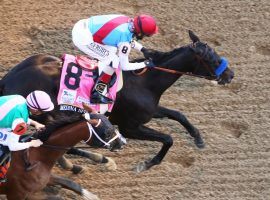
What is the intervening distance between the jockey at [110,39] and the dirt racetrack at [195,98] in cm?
106

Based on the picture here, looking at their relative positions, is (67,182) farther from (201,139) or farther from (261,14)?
(261,14)

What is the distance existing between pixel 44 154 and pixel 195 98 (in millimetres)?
2626

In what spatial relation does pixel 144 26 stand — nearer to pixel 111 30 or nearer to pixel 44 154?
pixel 111 30

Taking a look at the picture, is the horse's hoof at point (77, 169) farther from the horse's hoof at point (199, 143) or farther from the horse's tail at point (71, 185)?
the horse's hoof at point (199, 143)

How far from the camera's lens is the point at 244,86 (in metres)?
7.49

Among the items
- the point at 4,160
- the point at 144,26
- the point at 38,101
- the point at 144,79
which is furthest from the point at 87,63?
the point at 4,160

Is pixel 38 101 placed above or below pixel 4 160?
above

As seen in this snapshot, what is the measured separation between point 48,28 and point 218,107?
100 inches

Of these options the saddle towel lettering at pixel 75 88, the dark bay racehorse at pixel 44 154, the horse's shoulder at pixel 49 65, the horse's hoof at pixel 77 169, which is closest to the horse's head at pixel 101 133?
the dark bay racehorse at pixel 44 154

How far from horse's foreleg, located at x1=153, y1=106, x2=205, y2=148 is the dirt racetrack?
13 centimetres

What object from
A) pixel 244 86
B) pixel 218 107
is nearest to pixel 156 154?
pixel 218 107

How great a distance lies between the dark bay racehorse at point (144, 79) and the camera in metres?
5.96

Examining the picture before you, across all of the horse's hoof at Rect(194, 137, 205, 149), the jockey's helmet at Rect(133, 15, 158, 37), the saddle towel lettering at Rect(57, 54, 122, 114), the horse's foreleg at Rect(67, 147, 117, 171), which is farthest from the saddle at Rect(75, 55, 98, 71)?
the horse's hoof at Rect(194, 137, 205, 149)

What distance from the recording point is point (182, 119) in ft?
21.8
